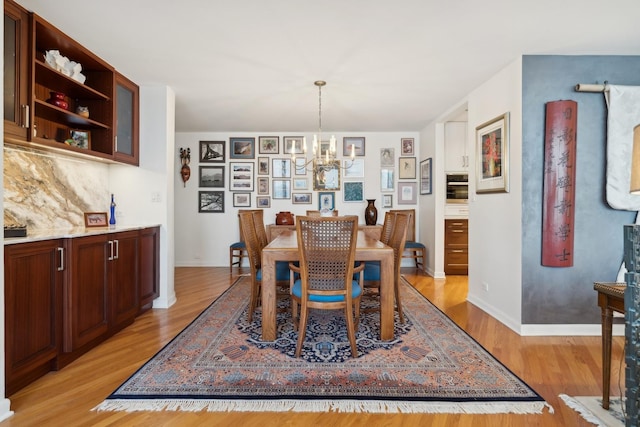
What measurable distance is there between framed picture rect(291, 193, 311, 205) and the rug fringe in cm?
427

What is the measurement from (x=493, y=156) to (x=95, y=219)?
3.97 m

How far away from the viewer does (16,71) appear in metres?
2.11

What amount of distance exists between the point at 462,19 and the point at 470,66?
900 mm

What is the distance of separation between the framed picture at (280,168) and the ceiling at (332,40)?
197 cm

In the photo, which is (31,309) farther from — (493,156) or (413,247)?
(413,247)

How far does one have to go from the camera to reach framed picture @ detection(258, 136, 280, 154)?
5.88 metres

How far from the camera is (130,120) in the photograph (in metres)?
3.43

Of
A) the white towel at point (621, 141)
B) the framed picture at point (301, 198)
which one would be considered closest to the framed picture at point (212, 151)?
the framed picture at point (301, 198)

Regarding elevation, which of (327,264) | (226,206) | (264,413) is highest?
(226,206)

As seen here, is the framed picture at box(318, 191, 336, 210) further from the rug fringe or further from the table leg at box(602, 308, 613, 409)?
the table leg at box(602, 308, 613, 409)

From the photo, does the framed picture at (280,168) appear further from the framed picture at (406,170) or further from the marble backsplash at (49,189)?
the marble backsplash at (49,189)

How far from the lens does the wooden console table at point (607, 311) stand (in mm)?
1634

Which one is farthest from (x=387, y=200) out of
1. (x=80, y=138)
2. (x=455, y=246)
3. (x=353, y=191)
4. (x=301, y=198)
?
(x=80, y=138)

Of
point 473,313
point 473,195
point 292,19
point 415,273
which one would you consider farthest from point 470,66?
point 415,273
